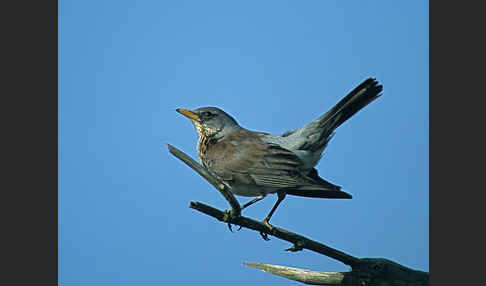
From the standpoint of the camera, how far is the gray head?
3.09 meters

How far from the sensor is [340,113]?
2799mm

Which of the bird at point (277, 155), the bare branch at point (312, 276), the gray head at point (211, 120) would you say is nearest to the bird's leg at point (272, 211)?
the bird at point (277, 155)

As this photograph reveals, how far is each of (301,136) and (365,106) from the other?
42 centimetres

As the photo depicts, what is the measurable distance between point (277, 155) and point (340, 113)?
0.45 meters

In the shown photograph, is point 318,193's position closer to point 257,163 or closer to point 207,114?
point 257,163

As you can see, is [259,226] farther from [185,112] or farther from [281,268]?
[185,112]

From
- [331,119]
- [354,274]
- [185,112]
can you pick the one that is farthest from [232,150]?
[354,274]

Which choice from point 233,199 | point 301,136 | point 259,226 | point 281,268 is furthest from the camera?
point 301,136

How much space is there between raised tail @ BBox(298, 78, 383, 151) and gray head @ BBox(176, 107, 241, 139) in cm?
54

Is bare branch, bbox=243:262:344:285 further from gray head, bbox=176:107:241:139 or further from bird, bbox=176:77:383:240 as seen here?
gray head, bbox=176:107:241:139

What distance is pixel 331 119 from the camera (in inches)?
110

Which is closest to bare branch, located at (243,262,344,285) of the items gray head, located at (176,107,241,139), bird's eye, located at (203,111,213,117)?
gray head, located at (176,107,241,139)

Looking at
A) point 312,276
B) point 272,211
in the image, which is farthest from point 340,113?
A: point 312,276

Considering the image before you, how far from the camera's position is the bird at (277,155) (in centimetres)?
271
